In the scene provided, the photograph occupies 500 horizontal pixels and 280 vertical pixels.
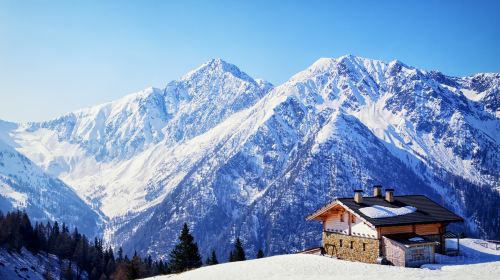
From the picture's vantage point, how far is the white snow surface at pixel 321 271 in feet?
127

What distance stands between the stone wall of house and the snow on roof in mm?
2813

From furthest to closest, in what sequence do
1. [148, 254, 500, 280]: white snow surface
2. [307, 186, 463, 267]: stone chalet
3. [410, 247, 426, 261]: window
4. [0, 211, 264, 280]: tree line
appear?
[0, 211, 264, 280]: tree line → [307, 186, 463, 267]: stone chalet → [410, 247, 426, 261]: window → [148, 254, 500, 280]: white snow surface

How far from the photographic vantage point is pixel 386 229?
51.9 m

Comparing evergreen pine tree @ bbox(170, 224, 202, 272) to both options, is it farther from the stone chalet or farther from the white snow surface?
the white snow surface

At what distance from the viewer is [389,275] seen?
131 ft

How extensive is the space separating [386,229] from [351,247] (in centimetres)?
558

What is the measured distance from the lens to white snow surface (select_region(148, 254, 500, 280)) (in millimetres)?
38656

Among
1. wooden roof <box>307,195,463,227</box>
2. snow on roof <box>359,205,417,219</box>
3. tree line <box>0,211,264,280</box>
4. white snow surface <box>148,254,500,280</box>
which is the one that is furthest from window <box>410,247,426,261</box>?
tree line <box>0,211,264,280</box>

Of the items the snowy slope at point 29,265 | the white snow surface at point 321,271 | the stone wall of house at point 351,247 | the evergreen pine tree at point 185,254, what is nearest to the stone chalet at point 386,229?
the stone wall of house at point 351,247

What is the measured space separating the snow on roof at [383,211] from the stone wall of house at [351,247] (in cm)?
281

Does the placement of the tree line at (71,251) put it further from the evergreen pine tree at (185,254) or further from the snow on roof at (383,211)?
the snow on roof at (383,211)

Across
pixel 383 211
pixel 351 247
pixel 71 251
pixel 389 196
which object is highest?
pixel 389 196

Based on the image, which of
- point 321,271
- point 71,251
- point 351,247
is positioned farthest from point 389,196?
point 71,251

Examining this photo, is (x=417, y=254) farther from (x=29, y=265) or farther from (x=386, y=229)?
(x=29, y=265)
